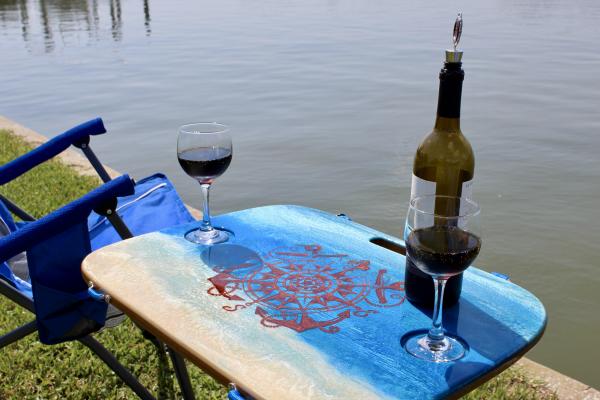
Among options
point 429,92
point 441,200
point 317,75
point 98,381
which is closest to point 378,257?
point 441,200

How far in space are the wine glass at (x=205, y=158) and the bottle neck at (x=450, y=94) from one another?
2.30 ft

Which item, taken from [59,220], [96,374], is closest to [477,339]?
[59,220]

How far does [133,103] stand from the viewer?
376 inches

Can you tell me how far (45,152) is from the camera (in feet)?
9.06

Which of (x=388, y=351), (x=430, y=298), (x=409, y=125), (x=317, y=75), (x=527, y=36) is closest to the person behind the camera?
(x=388, y=351)

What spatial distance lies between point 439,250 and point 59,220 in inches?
45.7

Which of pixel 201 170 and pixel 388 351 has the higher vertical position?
pixel 201 170

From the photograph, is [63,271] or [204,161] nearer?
[204,161]

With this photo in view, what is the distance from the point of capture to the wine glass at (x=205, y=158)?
6.31 ft

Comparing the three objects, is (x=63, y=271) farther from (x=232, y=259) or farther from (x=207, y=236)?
(x=232, y=259)

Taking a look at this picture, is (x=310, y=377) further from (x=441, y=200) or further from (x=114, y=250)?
(x=114, y=250)

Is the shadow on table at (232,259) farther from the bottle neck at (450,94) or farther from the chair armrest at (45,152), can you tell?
the chair armrest at (45,152)

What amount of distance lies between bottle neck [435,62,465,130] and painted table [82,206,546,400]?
1.43 feet

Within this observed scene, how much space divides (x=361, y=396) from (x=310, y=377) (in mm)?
111
